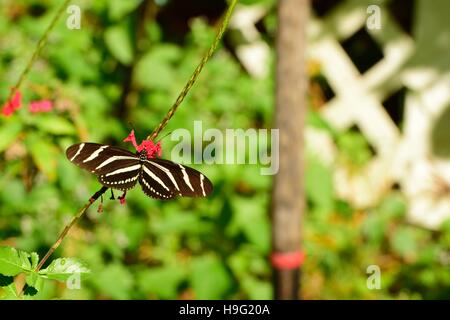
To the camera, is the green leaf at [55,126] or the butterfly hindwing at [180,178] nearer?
the butterfly hindwing at [180,178]

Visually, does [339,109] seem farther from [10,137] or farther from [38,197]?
[10,137]

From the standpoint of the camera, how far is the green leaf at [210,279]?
1.78m

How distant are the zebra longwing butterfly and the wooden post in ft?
3.09

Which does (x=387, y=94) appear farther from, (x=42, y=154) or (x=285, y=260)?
(x=42, y=154)

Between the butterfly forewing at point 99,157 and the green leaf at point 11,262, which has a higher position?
the butterfly forewing at point 99,157

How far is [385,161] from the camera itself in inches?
111

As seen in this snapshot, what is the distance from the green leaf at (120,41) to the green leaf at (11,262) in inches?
51.8

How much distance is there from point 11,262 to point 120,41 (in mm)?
1345

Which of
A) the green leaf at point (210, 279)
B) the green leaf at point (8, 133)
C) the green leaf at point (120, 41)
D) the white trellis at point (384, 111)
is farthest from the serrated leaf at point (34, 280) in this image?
the white trellis at point (384, 111)

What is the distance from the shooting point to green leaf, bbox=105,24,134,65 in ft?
6.11

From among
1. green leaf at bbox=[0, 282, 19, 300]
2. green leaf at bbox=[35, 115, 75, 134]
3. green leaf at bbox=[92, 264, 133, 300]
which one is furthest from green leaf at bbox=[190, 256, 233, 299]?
green leaf at bbox=[0, 282, 19, 300]

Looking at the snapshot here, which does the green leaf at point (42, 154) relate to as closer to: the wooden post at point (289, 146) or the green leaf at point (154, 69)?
the wooden post at point (289, 146)
